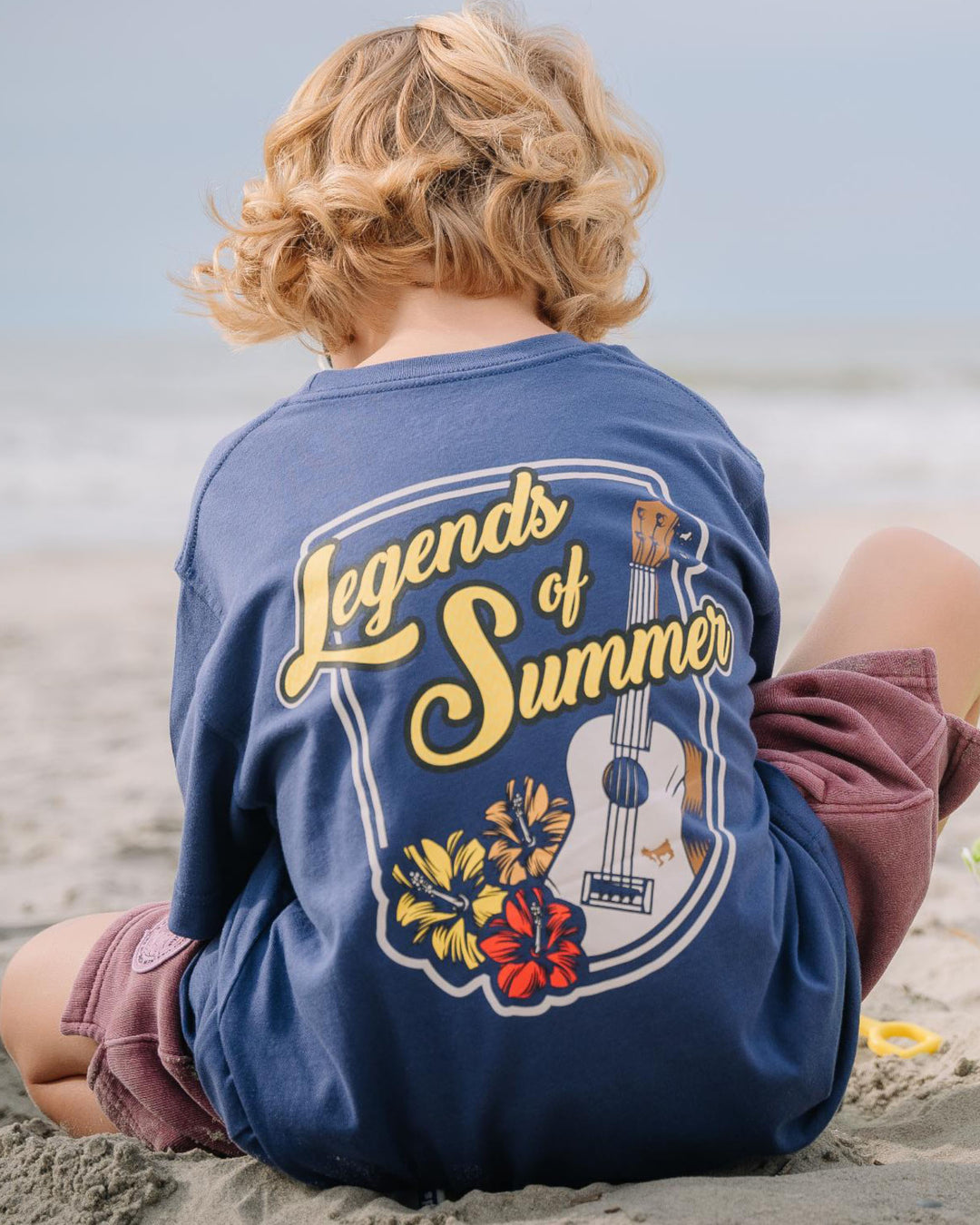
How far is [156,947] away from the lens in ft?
4.68

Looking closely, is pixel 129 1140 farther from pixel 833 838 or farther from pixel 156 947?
pixel 833 838

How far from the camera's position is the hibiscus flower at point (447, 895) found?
1.13 m

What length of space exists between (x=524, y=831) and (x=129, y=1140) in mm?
616

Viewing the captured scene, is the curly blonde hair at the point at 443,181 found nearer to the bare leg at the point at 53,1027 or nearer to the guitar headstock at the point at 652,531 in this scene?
the guitar headstock at the point at 652,531

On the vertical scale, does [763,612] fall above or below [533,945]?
above

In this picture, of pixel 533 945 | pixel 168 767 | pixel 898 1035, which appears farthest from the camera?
pixel 168 767

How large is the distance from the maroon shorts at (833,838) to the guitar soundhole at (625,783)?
259mm

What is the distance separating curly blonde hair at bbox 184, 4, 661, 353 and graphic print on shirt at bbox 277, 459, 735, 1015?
1.31 feet

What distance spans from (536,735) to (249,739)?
293mm

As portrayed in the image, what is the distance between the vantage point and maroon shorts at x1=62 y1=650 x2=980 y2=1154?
4.36ft

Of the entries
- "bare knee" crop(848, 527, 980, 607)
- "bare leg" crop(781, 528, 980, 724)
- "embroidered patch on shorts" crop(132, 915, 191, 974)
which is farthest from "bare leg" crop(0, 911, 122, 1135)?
"bare knee" crop(848, 527, 980, 607)

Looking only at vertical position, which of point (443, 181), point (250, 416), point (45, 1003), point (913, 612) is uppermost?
point (250, 416)

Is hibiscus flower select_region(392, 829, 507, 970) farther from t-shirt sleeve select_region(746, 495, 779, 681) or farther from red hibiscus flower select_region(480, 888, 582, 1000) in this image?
t-shirt sleeve select_region(746, 495, 779, 681)

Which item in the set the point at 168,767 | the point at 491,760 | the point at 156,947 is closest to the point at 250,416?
the point at 168,767
